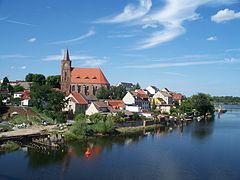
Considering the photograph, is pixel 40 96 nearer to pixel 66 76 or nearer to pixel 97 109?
pixel 97 109

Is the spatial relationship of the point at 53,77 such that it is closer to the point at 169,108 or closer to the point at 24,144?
the point at 169,108

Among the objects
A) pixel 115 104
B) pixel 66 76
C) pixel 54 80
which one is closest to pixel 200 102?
pixel 115 104

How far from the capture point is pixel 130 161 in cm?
2320

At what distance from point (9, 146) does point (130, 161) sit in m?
9.63

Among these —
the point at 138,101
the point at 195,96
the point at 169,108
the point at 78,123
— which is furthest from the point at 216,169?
the point at 195,96

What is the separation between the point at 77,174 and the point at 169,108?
141ft

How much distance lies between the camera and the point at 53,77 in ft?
206

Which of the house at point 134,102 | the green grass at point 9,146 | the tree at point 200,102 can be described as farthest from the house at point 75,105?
the tree at point 200,102

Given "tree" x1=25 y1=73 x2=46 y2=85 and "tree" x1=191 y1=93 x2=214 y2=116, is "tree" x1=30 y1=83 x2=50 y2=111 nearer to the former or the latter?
"tree" x1=25 y1=73 x2=46 y2=85

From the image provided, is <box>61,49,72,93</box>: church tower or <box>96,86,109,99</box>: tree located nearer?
<box>96,86,109,99</box>: tree

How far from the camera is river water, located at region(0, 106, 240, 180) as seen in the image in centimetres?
1952

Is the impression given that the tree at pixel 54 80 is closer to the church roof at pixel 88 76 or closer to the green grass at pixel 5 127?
the church roof at pixel 88 76

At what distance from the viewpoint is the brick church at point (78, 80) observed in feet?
197

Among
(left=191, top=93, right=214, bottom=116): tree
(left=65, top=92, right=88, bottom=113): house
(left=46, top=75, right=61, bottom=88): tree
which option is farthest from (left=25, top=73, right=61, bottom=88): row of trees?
(left=191, top=93, right=214, bottom=116): tree
